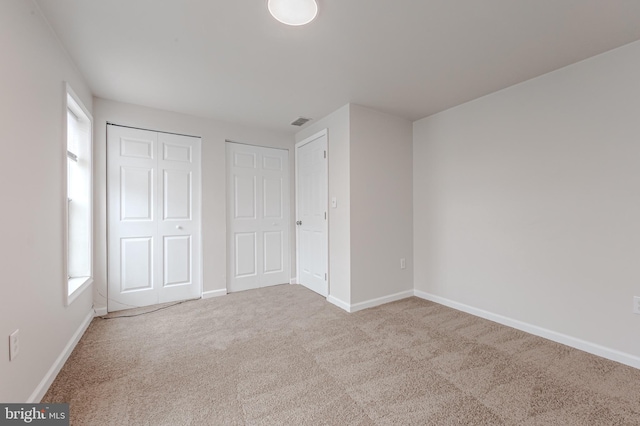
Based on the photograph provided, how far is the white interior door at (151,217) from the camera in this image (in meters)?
3.05

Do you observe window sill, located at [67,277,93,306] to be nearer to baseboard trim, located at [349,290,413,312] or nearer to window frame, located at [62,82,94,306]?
window frame, located at [62,82,94,306]

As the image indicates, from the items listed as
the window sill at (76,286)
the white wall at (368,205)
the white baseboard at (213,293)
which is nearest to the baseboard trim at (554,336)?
the white wall at (368,205)

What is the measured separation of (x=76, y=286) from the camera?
2.39m

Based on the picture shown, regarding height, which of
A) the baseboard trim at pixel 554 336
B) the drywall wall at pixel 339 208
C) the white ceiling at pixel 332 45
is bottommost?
the baseboard trim at pixel 554 336

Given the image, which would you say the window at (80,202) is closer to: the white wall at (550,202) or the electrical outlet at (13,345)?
the electrical outlet at (13,345)

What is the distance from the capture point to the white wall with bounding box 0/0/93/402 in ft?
4.36

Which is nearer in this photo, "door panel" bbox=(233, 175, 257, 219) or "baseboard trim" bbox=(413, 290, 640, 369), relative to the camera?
"baseboard trim" bbox=(413, 290, 640, 369)

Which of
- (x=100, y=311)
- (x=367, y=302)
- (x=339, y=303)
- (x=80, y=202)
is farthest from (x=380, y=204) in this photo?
(x=100, y=311)

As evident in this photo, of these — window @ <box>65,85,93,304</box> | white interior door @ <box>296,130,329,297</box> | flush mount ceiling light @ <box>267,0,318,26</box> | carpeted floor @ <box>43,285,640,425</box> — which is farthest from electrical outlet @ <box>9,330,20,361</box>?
white interior door @ <box>296,130,329,297</box>

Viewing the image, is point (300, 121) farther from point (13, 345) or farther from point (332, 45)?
point (13, 345)

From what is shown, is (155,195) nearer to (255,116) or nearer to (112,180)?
(112,180)

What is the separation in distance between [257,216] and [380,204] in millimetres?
1811

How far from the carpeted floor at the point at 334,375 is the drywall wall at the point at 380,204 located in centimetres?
62

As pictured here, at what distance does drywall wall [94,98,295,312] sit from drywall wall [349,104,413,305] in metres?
1.57
